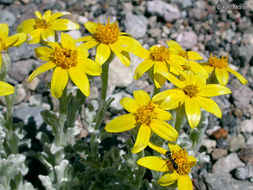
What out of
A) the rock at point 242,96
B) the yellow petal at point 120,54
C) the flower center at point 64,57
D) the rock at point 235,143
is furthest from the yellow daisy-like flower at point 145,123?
the rock at point 242,96

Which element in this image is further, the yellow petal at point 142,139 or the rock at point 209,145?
the rock at point 209,145

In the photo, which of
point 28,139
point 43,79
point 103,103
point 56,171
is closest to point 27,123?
point 28,139

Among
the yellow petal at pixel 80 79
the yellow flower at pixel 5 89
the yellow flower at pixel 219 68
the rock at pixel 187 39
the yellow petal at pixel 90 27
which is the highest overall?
the yellow petal at pixel 90 27

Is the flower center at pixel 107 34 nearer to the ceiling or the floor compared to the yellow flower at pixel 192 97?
nearer to the ceiling

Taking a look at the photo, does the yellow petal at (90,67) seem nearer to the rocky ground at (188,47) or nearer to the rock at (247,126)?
the rocky ground at (188,47)

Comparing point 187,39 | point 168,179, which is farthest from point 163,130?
point 187,39

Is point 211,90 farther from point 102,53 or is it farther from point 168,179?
point 102,53
